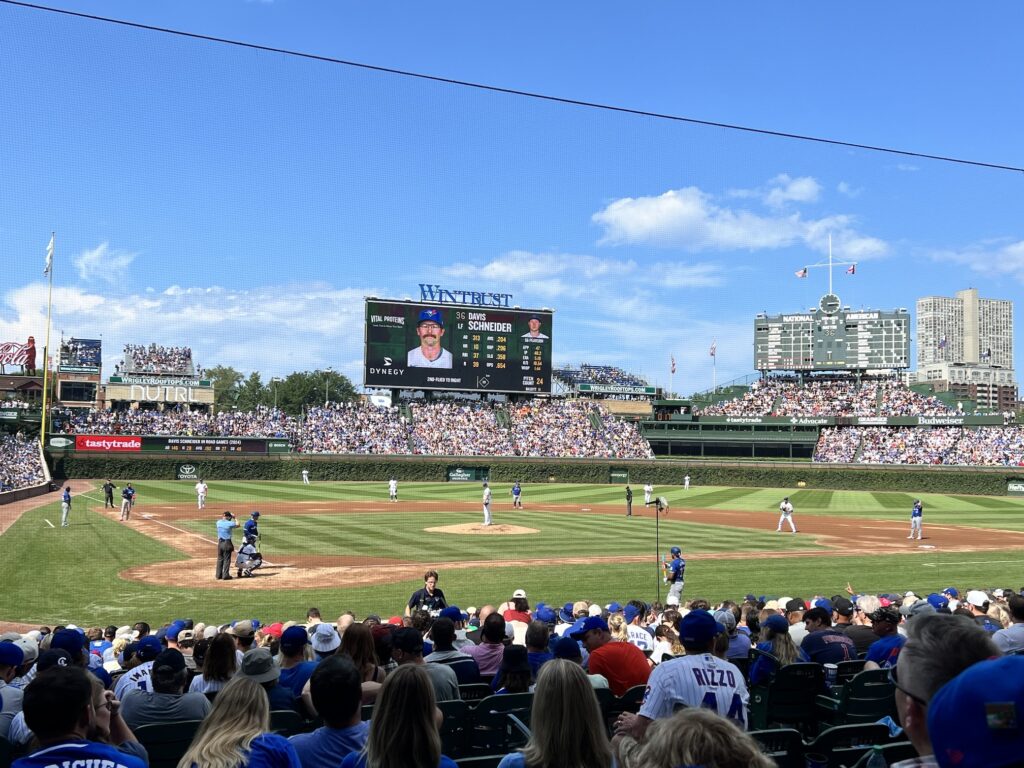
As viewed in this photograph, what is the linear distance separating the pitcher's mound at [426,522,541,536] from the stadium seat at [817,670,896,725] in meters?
25.5

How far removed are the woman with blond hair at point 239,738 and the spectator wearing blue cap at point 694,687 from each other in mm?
1953

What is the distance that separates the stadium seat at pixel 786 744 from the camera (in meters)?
4.37

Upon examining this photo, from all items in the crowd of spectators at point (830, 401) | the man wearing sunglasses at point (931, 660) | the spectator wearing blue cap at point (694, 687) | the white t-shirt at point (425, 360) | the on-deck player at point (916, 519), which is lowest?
the on-deck player at point (916, 519)

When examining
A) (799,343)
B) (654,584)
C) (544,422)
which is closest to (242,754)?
(654,584)

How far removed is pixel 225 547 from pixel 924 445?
62490 mm

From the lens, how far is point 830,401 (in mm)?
79125

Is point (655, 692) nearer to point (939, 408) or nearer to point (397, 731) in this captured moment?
point (397, 731)

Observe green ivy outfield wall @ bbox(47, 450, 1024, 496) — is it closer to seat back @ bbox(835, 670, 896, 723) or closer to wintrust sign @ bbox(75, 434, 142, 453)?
wintrust sign @ bbox(75, 434, 142, 453)

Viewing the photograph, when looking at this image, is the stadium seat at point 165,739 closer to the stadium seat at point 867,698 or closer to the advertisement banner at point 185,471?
the stadium seat at point 867,698

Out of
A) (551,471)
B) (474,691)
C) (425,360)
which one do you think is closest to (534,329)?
(425,360)

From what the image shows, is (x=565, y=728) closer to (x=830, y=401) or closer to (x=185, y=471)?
(x=185, y=471)

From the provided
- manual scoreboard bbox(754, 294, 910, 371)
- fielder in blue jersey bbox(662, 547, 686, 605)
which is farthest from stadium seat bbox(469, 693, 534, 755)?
manual scoreboard bbox(754, 294, 910, 371)

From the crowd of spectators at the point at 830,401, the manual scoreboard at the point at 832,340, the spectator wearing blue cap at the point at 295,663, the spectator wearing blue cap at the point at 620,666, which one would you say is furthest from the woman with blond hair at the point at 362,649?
the manual scoreboard at the point at 832,340

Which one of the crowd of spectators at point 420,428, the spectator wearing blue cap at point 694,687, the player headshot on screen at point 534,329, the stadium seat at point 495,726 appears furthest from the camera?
the player headshot on screen at point 534,329
